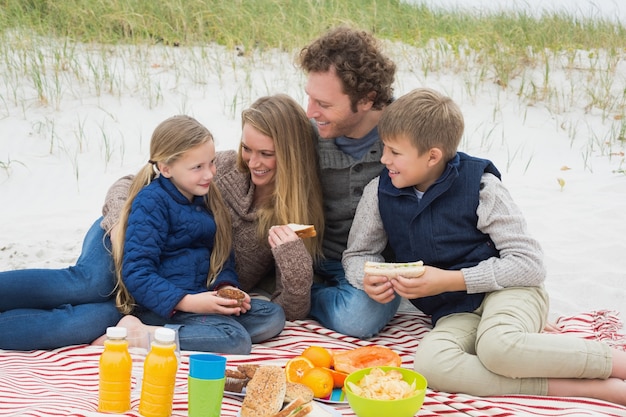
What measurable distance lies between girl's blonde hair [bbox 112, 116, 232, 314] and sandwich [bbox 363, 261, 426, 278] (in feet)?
2.44

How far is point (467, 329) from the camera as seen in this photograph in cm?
367

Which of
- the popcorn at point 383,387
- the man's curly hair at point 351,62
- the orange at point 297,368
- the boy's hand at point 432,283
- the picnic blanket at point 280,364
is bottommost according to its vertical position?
the picnic blanket at point 280,364

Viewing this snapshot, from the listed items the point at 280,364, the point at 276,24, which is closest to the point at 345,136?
the point at 280,364

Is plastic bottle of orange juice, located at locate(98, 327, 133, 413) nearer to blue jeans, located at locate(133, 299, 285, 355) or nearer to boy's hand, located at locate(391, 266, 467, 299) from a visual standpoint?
blue jeans, located at locate(133, 299, 285, 355)

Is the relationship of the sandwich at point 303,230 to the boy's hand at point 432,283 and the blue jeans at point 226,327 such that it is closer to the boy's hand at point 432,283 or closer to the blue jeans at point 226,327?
the blue jeans at point 226,327

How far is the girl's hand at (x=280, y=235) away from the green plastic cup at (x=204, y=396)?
1246mm

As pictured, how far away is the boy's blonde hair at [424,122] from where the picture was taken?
3.68 metres

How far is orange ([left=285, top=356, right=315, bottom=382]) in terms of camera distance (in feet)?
10.9

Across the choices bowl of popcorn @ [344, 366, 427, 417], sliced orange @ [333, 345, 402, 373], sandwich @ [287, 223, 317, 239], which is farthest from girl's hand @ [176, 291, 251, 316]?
bowl of popcorn @ [344, 366, 427, 417]

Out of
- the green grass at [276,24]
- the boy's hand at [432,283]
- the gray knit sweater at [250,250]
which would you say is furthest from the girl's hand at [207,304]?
the green grass at [276,24]

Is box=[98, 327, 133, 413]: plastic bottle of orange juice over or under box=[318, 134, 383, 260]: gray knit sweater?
under

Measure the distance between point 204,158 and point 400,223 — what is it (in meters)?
0.93

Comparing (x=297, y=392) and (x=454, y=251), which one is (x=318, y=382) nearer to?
(x=297, y=392)

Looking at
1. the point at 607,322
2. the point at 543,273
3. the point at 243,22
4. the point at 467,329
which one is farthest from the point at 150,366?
the point at 243,22
